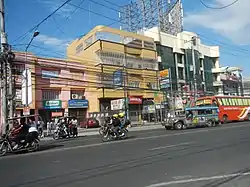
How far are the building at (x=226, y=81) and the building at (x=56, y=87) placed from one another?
34.1 meters

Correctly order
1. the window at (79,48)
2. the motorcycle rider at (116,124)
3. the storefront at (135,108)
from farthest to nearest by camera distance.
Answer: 1. the window at (79,48)
2. the storefront at (135,108)
3. the motorcycle rider at (116,124)

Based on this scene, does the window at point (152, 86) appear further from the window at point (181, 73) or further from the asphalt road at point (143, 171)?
the asphalt road at point (143, 171)

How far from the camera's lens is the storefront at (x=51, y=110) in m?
41.7

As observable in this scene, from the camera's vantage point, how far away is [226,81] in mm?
72438

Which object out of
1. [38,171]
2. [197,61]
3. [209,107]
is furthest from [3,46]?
[197,61]

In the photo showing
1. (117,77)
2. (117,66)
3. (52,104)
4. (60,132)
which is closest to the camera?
(60,132)

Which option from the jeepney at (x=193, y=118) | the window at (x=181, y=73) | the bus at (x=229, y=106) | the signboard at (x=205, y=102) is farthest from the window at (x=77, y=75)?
the window at (x=181, y=73)

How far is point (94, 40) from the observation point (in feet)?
160

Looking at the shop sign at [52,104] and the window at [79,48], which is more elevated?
the window at [79,48]

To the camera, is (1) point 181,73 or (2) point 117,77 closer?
(2) point 117,77

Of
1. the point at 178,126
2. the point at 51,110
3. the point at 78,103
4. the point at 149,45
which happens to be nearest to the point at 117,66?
the point at 78,103

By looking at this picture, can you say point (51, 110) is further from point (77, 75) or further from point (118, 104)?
point (118, 104)

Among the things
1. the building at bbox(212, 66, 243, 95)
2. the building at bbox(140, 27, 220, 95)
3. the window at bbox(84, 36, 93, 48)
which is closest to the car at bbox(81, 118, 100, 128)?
the window at bbox(84, 36, 93, 48)

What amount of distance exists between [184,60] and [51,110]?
3076 cm
